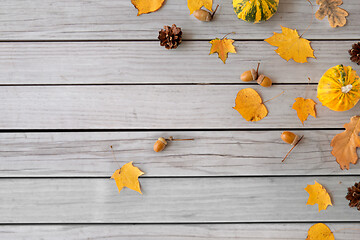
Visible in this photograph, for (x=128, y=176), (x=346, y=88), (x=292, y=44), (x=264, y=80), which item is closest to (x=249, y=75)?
(x=264, y=80)

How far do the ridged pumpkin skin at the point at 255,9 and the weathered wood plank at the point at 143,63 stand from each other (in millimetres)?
83

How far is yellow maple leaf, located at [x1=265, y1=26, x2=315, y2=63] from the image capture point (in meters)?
1.09

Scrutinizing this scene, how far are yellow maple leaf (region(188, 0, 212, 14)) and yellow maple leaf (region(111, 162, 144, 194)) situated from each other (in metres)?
0.54

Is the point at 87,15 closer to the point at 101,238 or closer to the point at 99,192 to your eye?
the point at 99,192

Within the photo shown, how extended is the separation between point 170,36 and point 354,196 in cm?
75

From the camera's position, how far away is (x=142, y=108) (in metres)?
1.09

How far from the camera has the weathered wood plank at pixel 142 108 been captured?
1092 millimetres

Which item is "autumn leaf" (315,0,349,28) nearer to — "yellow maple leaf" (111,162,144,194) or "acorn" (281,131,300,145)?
"acorn" (281,131,300,145)

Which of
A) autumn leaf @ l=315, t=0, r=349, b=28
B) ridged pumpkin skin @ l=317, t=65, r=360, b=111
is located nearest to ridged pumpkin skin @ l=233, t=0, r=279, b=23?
autumn leaf @ l=315, t=0, r=349, b=28

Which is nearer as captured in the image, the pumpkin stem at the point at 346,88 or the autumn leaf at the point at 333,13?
the pumpkin stem at the point at 346,88

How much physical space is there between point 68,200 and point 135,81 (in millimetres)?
437

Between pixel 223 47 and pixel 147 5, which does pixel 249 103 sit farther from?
pixel 147 5

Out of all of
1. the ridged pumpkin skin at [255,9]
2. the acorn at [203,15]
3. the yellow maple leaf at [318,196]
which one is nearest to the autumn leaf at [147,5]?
the acorn at [203,15]

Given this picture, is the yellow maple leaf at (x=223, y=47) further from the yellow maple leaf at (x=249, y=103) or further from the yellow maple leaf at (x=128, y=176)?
the yellow maple leaf at (x=128, y=176)
